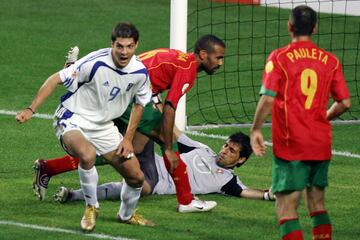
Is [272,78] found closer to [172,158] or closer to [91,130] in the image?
[91,130]

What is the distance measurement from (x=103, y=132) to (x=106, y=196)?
47.8 inches

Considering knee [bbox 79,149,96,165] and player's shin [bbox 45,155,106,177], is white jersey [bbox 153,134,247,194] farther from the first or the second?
knee [bbox 79,149,96,165]

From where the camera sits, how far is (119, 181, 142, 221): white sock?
1083cm

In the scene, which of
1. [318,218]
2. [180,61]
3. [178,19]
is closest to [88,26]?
[178,19]

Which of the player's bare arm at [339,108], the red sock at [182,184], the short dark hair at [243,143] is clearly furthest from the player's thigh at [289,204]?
the short dark hair at [243,143]

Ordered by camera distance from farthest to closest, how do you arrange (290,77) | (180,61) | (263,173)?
(263,173)
(180,61)
(290,77)

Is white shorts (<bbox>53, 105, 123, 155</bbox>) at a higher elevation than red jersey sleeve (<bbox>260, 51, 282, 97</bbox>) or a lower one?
lower

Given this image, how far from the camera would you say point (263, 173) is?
13.3 meters

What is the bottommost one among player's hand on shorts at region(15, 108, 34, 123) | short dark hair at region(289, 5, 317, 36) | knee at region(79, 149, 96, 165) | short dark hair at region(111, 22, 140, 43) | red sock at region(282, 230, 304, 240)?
red sock at region(282, 230, 304, 240)

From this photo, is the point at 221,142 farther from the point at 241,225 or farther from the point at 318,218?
the point at 318,218

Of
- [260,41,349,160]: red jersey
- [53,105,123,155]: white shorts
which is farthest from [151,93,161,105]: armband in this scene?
[260,41,349,160]: red jersey

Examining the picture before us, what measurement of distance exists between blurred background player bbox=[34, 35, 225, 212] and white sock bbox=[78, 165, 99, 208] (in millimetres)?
845

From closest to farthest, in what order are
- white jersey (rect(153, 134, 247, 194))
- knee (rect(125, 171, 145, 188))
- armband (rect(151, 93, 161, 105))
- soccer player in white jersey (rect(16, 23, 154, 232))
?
soccer player in white jersey (rect(16, 23, 154, 232)) → knee (rect(125, 171, 145, 188)) → armband (rect(151, 93, 161, 105)) → white jersey (rect(153, 134, 247, 194))

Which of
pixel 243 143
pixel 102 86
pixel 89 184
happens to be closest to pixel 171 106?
pixel 102 86
